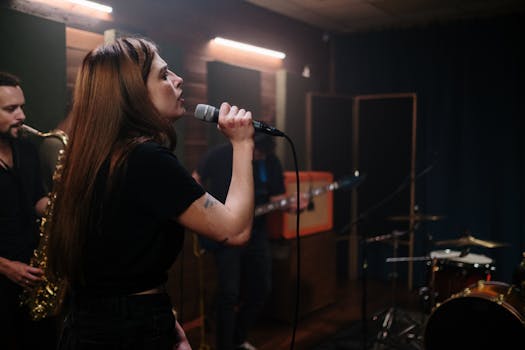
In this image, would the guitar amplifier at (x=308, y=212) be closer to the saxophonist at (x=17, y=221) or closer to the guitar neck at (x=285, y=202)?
the guitar neck at (x=285, y=202)

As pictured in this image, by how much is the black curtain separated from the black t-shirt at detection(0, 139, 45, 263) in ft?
11.2

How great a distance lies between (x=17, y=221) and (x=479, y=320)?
2542 mm

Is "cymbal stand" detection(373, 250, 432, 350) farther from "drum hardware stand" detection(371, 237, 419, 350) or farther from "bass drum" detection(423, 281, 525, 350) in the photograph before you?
"bass drum" detection(423, 281, 525, 350)

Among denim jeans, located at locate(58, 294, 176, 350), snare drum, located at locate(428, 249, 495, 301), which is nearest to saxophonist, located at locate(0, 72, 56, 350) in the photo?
denim jeans, located at locate(58, 294, 176, 350)

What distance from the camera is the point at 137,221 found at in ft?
3.74

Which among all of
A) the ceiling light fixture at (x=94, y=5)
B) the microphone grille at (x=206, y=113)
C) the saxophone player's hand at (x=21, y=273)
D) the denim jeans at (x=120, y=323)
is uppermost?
the ceiling light fixture at (x=94, y=5)

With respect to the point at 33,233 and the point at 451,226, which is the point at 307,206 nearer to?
the point at 451,226

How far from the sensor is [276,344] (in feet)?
12.1

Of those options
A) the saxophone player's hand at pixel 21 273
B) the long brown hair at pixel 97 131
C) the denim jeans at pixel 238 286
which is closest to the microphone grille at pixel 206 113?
the long brown hair at pixel 97 131

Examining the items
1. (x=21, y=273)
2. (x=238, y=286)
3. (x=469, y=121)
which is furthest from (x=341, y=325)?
(x=21, y=273)

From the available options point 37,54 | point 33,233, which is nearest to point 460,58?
point 37,54

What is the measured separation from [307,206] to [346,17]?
2.08m

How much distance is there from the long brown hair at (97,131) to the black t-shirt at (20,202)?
1.32m

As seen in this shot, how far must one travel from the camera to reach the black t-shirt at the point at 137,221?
110cm
